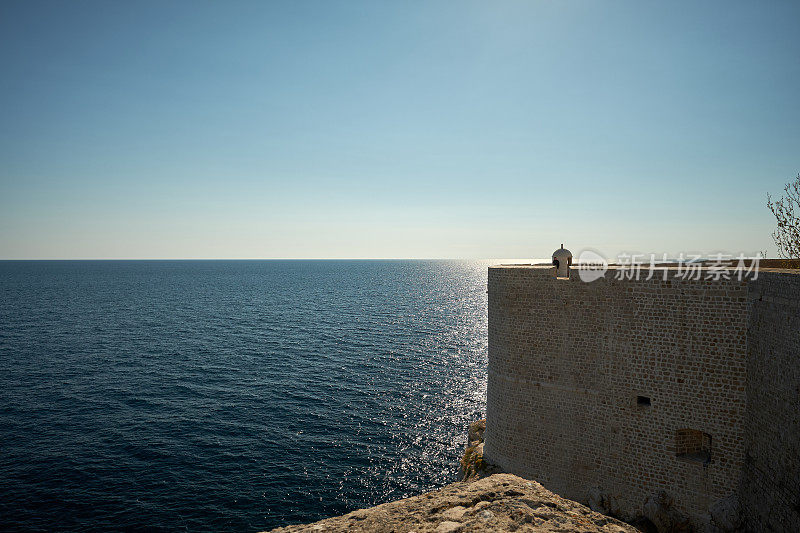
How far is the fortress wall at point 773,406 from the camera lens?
35.4 feet

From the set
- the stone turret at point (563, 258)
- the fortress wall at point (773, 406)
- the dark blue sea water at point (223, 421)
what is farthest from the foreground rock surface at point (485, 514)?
the dark blue sea water at point (223, 421)

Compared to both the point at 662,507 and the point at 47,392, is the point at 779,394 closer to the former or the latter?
the point at 662,507

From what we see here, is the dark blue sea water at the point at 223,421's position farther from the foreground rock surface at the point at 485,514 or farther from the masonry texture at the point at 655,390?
the foreground rock surface at the point at 485,514

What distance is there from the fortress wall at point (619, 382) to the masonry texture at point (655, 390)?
0.04m

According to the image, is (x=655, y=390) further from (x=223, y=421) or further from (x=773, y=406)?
(x=223, y=421)

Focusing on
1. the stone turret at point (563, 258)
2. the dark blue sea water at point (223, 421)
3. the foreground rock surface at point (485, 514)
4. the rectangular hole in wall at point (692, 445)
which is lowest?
the dark blue sea water at point (223, 421)

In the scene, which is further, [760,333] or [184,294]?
[184,294]

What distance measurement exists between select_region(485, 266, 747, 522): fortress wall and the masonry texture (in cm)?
4

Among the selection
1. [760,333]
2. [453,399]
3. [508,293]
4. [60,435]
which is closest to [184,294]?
[60,435]

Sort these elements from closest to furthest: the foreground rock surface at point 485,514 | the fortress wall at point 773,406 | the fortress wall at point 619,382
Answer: the foreground rock surface at point 485,514 < the fortress wall at point 773,406 < the fortress wall at point 619,382

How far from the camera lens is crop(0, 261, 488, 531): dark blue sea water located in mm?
20172

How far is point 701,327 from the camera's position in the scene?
12.9 m

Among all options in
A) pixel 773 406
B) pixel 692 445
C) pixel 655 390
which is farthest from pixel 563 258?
pixel 773 406

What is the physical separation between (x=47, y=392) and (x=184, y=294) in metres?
76.8
